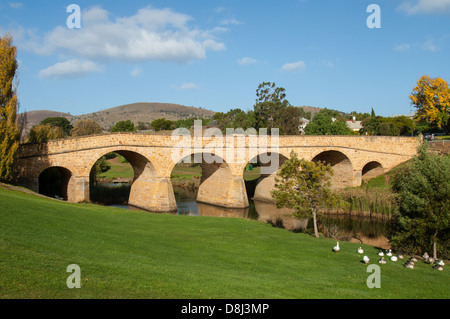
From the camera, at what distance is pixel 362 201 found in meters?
31.5

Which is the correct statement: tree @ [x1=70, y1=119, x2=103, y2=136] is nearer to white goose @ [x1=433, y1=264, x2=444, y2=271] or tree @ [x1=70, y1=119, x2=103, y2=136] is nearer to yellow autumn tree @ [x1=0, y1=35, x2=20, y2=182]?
yellow autumn tree @ [x1=0, y1=35, x2=20, y2=182]

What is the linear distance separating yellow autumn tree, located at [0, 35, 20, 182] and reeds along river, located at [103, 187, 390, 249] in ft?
46.0

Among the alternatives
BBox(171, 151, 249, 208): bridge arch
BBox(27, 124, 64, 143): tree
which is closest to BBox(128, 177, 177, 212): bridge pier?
BBox(171, 151, 249, 208): bridge arch

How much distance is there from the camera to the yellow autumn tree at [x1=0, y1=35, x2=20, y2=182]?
21.2 meters

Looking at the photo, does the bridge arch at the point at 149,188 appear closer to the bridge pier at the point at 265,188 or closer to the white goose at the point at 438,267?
the bridge pier at the point at 265,188

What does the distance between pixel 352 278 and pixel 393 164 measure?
109 ft

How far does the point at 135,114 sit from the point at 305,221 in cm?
13537

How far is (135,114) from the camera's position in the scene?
156 meters

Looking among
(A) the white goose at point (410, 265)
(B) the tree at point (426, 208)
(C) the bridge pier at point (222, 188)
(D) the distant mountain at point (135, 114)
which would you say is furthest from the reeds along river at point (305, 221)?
(D) the distant mountain at point (135, 114)

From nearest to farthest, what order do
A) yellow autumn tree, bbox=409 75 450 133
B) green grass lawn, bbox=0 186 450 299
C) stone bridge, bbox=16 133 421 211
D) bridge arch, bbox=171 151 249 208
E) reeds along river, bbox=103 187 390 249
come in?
green grass lawn, bbox=0 186 450 299
reeds along river, bbox=103 187 390 249
stone bridge, bbox=16 133 421 211
bridge arch, bbox=171 151 249 208
yellow autumn tree, bbox=409 75 450 133

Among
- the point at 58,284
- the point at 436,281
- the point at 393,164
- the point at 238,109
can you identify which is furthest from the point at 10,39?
the point at 238,109
